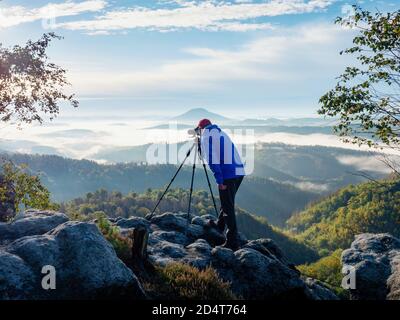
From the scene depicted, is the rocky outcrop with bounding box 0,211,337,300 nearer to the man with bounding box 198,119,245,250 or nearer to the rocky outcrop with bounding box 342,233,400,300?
the man with bounding box 198,119,245,250

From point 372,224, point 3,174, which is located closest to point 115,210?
point 372,224

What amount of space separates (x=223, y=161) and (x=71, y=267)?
22.7 feet

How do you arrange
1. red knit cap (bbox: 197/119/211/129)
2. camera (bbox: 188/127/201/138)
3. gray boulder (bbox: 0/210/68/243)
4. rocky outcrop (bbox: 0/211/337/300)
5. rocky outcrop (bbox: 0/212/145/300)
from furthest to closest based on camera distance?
1. camera (bbox: 188/127/201/138)
2. red knit cap (bbox: 197/119/211/129)
3. gray boulder (bbox: 0/210/68/243)
4. rocky outcrop (bbox: 0/211/337/300)
5. rocky outcrop (bbox: 0/212/145/300)

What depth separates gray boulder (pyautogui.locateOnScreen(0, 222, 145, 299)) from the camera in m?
8.61

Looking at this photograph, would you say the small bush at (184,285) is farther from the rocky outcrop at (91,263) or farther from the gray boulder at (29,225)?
the gray boulder at (29,225)

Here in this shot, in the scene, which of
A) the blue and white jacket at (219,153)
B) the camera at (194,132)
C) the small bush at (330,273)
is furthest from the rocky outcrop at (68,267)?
the small bush at (330,273)

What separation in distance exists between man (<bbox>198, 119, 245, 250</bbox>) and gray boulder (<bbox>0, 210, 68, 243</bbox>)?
17.5 ft

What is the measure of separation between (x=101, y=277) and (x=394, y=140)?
14706 millimetres

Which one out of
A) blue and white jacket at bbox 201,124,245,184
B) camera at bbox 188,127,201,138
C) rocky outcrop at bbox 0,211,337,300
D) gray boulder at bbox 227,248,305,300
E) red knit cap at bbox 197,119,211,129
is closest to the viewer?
rocky outcrop at bbox 0,211,337,300

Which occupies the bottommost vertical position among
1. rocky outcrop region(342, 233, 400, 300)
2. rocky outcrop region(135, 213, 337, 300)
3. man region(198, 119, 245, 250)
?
rocky outcrop region(342, 233, 400, 300)

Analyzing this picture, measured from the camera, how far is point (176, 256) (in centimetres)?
1462

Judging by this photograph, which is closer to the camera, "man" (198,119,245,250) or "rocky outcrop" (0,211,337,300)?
"rocky outcrop" (0,211,337,300)

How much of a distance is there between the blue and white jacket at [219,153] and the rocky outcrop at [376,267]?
8674mm

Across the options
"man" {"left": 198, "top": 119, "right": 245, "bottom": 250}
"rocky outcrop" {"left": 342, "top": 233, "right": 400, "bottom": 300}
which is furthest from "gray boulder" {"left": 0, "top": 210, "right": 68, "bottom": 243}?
"rocky outcrop" {"left": 342, "top": 233, "right": 400, "bottom": 300}
